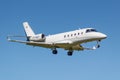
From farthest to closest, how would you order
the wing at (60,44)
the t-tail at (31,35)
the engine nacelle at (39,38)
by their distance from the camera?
1. the t-tail at (31,35)
2. the engine nacelle at (39,38)
3. the wing at (60,44)

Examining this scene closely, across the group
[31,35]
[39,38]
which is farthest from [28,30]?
[39,38]

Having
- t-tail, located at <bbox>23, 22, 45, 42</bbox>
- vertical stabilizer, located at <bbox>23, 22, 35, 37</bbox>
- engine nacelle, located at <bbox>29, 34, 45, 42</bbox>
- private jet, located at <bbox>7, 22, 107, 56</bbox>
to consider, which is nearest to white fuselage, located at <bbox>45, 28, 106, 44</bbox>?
private jet, located at <bbox>7, 22, 107, 56</bbox>

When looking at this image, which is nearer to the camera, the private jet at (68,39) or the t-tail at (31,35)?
the private jet at (68,39)

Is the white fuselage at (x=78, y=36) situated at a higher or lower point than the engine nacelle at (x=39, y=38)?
lower

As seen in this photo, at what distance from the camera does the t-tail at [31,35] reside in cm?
8800

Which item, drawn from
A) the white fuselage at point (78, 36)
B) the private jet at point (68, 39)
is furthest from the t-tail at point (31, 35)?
the white fuselage at point (78, 36)

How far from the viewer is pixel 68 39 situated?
82.9 m

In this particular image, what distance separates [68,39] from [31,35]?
1237 centimetres

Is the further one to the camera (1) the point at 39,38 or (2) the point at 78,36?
(1) the point at 39,38

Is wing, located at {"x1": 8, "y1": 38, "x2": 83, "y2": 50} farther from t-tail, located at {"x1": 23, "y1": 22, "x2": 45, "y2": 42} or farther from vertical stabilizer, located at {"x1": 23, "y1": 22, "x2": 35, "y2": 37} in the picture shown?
vertical stabilizer, located at {"x1": 23, "y1": 22, "x2": 35, "y2": 37}

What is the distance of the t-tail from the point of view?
289 ft

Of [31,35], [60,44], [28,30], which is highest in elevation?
[28,30]

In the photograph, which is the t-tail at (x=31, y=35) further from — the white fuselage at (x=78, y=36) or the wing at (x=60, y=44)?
the white fuselage at (x=78, y=36)

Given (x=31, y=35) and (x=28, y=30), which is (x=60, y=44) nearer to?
→ (x=31, y=35)
